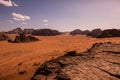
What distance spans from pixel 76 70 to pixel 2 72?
6.54m

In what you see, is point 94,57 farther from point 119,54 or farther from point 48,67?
point 48,67

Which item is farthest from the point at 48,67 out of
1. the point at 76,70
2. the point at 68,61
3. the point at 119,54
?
the point at 119,54

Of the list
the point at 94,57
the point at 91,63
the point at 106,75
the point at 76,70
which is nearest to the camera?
the point at 106,75

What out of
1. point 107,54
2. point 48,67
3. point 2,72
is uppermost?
point 107,54

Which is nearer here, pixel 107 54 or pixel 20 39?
pixel 107 54

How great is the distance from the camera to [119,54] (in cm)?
718

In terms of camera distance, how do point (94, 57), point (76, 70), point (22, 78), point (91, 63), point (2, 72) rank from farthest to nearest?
point (2, 72) < point (22, 78) < point (94, 57) < point (91, 63) < point (76, 70)

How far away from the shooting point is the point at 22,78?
9.32m

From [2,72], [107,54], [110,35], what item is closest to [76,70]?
[107,54]

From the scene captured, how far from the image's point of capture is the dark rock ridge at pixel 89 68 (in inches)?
220

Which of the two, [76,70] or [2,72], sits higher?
[76,70]

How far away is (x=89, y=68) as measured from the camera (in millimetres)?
6109

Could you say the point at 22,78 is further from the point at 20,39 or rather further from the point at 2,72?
the point at 20,39

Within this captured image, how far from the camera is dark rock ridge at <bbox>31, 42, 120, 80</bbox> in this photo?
5.59m
